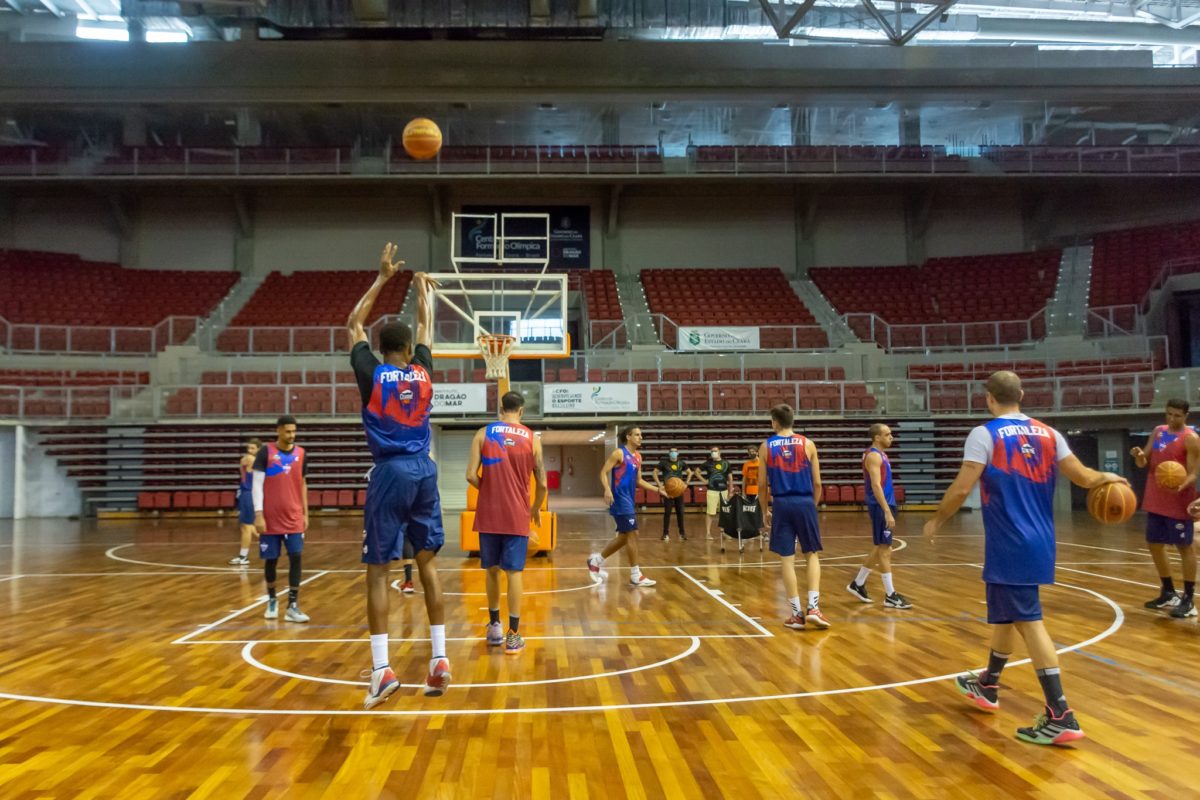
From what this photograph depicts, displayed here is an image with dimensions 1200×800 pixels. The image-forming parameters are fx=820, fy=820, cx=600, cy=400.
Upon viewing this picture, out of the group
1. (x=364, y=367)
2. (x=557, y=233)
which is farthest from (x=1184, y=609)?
(x=557, y=233)

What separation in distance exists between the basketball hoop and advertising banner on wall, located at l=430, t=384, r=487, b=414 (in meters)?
7.71

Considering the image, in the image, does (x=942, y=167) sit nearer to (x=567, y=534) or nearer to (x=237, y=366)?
(x=567, y=534)

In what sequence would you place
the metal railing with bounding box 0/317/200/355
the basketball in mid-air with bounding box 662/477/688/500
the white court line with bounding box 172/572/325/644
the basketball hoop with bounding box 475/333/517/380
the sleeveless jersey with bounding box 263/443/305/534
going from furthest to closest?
the metal railing with bounding box 0/317/200/355
the basketball in mid-air with bounding box 662/477/688/500
the basketball hoop with bounding box 475/333/517/380
the sleeveless jersey with bounding box 263/443/305/534
the white court line with bounding box 172/572/325/644

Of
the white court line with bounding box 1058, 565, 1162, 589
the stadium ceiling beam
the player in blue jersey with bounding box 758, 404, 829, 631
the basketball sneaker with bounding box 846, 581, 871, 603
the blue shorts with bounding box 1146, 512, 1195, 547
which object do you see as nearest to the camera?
the player in blue jersey with bounding box 758, 404, 829, 631

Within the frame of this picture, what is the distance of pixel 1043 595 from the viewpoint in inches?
311

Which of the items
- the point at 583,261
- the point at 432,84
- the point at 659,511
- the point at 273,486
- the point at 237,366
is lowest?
the point at 659,511

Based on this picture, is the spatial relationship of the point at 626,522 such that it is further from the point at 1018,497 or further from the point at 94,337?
the point at 94,337

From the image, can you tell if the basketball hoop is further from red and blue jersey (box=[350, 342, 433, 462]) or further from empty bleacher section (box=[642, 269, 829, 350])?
Result: empty bleacher section (box=[642, 269, 829, 350])

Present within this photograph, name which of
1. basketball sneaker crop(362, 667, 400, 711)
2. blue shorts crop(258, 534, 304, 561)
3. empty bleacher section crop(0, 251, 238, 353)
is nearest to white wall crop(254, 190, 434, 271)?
empty bleacher section crop(0, 251, 238, 353)

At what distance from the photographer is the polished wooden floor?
3.43 m

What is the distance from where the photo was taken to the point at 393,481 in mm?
4582

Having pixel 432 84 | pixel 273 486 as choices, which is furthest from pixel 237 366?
pixel 273 486

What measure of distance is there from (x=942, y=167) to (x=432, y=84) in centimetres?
1479

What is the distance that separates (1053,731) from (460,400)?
54.6 ft
